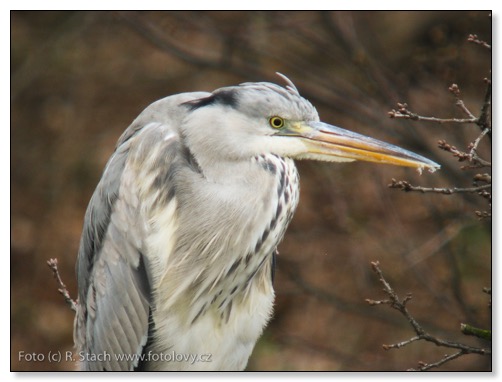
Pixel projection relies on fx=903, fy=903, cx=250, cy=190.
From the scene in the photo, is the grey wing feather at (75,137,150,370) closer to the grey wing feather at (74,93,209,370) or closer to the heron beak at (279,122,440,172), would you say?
the grey wing feather at (74,93,209,370)

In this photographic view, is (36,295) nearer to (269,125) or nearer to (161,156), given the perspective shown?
(161,156)

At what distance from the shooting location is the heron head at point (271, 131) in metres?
2.25

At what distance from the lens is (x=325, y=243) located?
11.8ft

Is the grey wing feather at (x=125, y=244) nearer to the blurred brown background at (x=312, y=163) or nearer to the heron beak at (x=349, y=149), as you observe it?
the heron beak at (x=349, y=149)

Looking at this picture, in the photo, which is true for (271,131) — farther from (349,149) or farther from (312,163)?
(312,163)

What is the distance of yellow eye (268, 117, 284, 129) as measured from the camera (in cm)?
226

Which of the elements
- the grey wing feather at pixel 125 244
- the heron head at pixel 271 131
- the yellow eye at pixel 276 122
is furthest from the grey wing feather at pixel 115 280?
the yellow eye at pixel 276 122

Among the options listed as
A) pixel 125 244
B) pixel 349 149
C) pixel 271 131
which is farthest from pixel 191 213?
pixel 349 149

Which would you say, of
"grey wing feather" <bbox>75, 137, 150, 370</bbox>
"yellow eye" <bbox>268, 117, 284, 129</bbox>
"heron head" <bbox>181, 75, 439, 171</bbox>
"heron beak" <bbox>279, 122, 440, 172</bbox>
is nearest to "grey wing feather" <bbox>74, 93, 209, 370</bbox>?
"grey wing feather" <bbox>75, 137, 150, 370</bbox>

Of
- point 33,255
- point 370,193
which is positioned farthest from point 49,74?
point 370,193

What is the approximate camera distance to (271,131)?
2.28 metres

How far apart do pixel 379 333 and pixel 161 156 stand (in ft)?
5.21

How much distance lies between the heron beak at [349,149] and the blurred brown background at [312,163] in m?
0.64

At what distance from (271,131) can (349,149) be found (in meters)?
0.21
